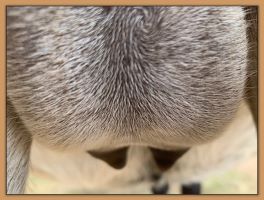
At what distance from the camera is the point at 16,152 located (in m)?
0.72

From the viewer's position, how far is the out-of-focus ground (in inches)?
34.8

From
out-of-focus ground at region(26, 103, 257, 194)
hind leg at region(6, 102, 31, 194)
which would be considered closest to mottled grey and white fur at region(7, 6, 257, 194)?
hind leg at region(6, 102, 31, 194)

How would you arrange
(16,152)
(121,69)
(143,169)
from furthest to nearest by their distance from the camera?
(143,169), (16,152), (121,69)

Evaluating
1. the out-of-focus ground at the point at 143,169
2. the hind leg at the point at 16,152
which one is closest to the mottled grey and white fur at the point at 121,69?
the hind leg at the point at 16,152

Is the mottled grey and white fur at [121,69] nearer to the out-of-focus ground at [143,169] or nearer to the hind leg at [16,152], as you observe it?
the hind leg at [16,152]

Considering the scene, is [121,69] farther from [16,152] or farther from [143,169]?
[143,169]

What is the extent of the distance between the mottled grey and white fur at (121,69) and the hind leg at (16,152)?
0.02 meters

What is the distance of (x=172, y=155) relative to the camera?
2.68 feet

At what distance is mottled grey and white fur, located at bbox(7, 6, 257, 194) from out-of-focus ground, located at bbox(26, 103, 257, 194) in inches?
6.0

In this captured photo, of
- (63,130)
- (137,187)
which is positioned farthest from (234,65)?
(137,187)

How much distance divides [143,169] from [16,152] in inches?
11.7

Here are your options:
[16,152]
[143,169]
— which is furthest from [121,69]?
[143,169]

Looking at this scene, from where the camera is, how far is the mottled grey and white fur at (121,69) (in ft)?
1.96

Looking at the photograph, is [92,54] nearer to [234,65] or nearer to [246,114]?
[234,65]
